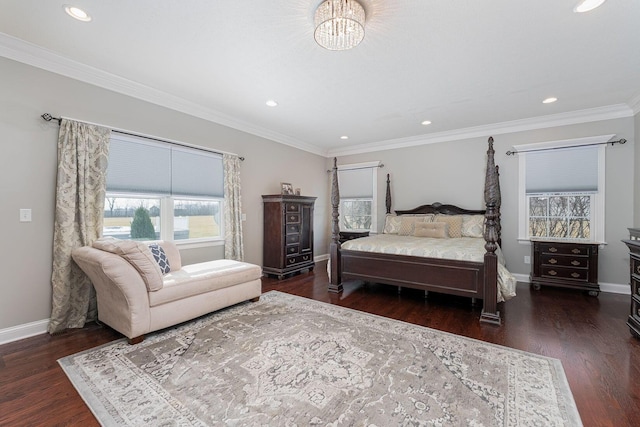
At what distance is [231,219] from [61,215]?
1.96 meters

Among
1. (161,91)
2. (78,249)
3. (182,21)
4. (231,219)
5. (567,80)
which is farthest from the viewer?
(231,219)

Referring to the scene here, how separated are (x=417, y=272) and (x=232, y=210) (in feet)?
9.27

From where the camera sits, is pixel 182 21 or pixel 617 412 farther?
pixel 182 21

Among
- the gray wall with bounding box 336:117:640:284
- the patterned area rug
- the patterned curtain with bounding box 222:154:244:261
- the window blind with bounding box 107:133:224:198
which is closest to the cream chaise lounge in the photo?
the patterned area rug

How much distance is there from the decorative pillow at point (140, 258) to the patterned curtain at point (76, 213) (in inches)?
19.3

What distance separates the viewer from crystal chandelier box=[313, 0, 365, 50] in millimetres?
1867

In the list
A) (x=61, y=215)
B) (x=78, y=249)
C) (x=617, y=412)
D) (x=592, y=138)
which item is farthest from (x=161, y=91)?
(x=592, y=138)

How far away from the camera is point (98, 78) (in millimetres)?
2891

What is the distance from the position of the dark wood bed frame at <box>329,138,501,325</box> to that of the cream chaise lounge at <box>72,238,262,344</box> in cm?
173

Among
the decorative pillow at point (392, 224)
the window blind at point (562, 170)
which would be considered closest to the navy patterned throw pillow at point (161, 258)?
the decorative pillow at point (392, 224)

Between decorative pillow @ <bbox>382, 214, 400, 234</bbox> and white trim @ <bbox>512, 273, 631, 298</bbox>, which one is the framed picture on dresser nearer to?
decorative pillow @ <bbox>382, 214, 400, 234</bbox>

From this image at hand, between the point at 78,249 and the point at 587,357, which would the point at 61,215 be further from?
the point at 587,357

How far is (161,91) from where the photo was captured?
11.0 feet

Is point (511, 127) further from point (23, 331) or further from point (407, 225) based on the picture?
point (23, 331)
